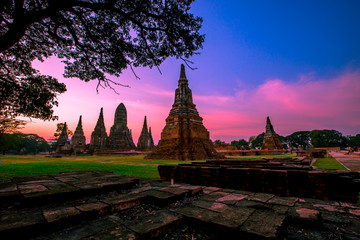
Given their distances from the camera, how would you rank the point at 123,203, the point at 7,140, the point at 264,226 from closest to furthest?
the point at 264,226 → the point at 123,203 → the point at 7,140

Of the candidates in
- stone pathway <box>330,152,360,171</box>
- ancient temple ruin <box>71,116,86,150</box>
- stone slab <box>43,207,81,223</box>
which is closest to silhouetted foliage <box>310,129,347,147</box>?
stone pathway <box>330,152,360,171</box>

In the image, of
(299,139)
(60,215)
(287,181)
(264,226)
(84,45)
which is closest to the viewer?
(264,226)

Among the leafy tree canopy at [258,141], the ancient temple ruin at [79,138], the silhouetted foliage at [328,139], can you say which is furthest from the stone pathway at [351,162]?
the leafy tree canopy at [258,141]

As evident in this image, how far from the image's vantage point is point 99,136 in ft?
125

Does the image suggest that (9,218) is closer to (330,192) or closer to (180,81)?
(330,192)

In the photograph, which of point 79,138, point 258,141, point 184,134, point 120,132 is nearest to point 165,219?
point 184,134

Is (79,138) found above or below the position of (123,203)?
above

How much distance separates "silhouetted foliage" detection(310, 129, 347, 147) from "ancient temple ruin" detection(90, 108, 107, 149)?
272 ft

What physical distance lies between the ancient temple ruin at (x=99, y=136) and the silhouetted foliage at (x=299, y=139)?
9099 centimetres

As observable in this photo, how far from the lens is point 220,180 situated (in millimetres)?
3883

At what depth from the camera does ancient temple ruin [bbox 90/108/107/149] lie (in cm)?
3712

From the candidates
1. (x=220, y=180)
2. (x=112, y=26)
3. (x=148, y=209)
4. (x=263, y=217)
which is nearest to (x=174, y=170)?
(x=220, y=180)

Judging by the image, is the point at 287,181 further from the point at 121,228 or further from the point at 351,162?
the point at 351,162

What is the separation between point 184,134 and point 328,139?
79.9 metres
